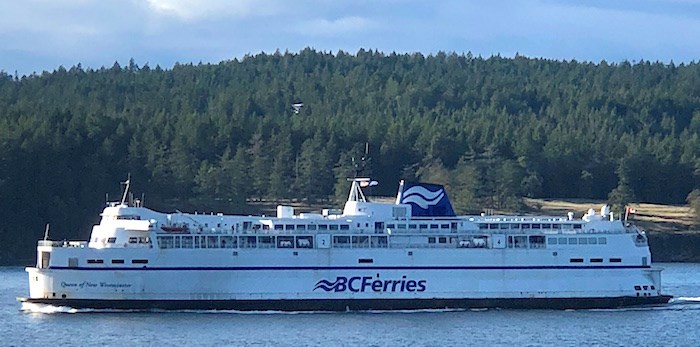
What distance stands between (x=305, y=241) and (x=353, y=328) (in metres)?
6.00

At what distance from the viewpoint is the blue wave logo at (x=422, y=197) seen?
64.0 m

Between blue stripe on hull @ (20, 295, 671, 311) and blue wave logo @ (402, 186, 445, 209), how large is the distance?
494cm

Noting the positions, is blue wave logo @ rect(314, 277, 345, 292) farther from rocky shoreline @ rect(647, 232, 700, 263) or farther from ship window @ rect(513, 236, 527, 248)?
rocky shoreline @ rect(647, 232, 700, 263)

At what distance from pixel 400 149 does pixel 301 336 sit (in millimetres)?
77735

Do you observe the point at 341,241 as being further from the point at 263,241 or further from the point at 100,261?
the point at 100,261

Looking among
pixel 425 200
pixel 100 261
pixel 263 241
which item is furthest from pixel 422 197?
pixel 100 261

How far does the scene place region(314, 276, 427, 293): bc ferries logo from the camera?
60.5 m

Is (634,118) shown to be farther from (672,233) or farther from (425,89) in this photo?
(672,233)

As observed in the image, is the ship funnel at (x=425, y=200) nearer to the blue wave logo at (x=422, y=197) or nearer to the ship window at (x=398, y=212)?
the blue wave logo at (x=422, y=197)

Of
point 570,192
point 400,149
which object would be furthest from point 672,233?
point 400,149

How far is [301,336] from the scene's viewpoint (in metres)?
53.7

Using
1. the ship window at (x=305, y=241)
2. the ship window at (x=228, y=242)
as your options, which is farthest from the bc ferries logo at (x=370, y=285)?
the ship window at (x=228, y=242)

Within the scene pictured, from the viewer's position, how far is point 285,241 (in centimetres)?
6066

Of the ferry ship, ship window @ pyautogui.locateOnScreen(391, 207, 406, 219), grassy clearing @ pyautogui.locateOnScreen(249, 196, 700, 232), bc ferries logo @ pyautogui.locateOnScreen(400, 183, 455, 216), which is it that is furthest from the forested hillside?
the ferry ship
